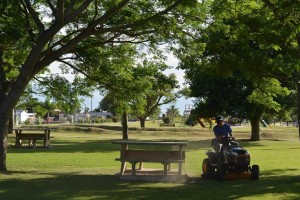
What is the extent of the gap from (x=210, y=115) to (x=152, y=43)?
25.3 meters

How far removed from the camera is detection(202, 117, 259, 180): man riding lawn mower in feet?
42.5

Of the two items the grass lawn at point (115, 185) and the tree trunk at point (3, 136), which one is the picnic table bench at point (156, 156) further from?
the tree trunk at point (3, 136)

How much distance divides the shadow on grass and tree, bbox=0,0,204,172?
9.21 ft

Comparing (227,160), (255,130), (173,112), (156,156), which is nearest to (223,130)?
(227,160)

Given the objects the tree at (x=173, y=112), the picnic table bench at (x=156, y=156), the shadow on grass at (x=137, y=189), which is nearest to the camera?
the shadow on grass at (x=137, y=189)

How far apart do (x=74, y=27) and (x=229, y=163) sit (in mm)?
7317

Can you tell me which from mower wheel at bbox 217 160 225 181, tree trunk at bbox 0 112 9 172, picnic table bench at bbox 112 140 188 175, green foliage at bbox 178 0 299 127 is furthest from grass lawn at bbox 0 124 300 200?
green foliage at bbox 178 0 299 127

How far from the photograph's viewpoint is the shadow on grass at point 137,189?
35.0 feet

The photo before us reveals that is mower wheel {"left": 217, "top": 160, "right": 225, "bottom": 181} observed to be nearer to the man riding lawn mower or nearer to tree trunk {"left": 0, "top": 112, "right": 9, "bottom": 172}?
the man riding lawn mower

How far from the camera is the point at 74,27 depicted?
16.7m

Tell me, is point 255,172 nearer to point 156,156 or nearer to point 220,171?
point 220,171

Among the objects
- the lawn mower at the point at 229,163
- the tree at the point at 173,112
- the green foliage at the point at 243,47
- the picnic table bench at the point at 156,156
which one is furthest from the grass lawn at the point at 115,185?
the tree at the point at 173,112

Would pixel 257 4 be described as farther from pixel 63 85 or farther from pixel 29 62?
pixel 63 85

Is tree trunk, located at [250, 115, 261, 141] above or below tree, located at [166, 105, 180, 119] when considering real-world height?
below
